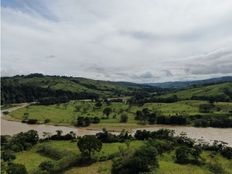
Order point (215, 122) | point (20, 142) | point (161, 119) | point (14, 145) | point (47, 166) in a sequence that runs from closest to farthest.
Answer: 1. point (47, 166)
2. point (14, 145)
3. point (20, 142)
4. point (215, 122)
5. point (161, 119)

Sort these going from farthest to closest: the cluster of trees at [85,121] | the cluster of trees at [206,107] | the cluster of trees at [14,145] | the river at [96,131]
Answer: the cluster of trees at [206,107], the cluster of trees at [85,121], the river at [96,131], the cluster of trees at [14,145]

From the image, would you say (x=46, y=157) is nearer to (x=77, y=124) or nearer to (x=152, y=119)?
(x=77, y=124)

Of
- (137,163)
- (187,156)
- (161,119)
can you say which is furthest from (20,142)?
(161,119)

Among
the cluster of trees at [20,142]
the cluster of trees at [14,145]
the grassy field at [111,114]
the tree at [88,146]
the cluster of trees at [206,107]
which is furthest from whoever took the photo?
the cluster of trees at [206,107]

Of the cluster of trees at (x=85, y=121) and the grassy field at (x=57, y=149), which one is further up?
the cluster of trees at (x=85, y=121)

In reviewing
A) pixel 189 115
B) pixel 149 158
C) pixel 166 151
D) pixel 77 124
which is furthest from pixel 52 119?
pixel 149 158

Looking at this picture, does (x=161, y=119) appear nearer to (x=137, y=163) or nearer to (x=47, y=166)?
(x=47, y=166)

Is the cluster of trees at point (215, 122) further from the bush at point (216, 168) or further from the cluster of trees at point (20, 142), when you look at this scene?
the bush at point (216, 168)

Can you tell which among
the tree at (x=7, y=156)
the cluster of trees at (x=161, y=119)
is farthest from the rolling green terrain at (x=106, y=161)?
the cluster of trees at (x=161, y=119)

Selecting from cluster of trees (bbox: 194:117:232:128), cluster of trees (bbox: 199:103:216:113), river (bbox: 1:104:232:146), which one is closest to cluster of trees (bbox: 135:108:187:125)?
river (bbox: 1:104:232:146)
